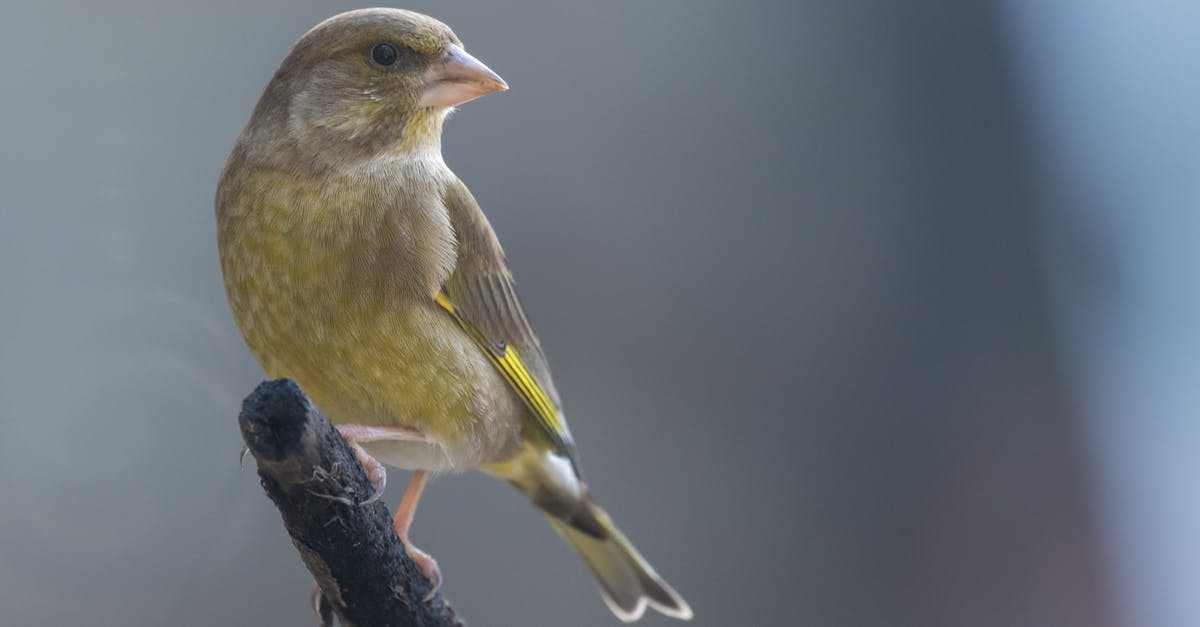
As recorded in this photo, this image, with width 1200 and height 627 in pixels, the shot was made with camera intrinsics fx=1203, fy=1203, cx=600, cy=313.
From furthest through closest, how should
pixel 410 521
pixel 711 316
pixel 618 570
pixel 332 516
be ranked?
pixel 711 316 → pixel 618 570 → pixel 410 521 → pixel 332 516

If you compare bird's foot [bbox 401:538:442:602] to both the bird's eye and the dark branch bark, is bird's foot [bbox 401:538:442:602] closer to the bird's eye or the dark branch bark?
the dark branch bark

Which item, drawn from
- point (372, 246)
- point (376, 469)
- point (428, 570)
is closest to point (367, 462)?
point (376, 469)

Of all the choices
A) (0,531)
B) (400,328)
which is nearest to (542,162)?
(0,531)

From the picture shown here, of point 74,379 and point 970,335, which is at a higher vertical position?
point 74,379

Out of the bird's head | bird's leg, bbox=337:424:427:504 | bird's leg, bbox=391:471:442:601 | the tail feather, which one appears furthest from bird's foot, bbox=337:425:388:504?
the tail feather

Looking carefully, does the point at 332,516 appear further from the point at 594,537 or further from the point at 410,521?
the point at 594,537

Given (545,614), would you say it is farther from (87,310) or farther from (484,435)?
(484,435)
